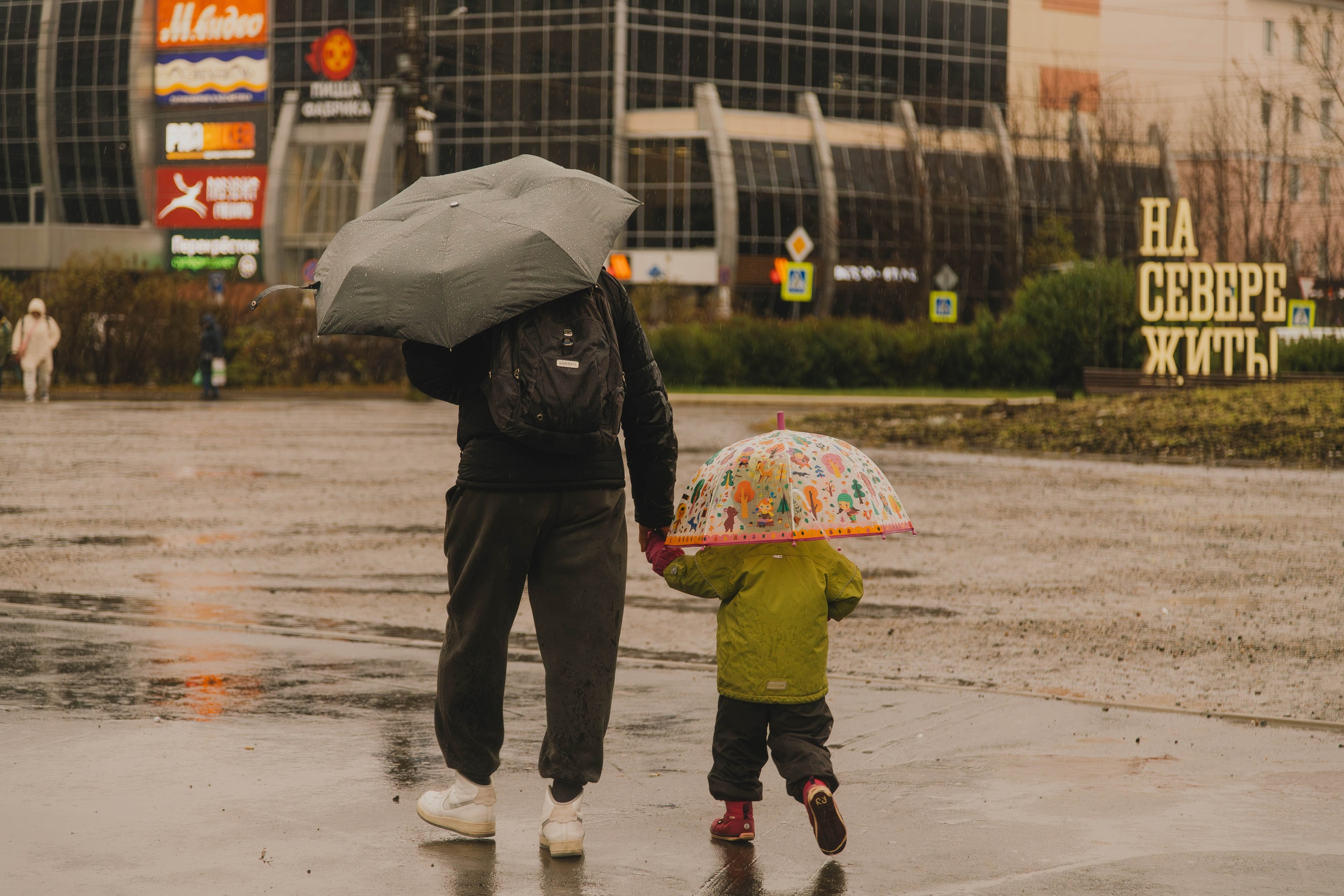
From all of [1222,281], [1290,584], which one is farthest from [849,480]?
[1222,281]

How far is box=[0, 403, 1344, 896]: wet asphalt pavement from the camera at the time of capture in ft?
14.4

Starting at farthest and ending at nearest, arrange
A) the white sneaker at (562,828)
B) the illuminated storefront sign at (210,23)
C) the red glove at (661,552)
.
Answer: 1. the illuminated storefront sign at (210,23)
2. the red glove at (661,552)
3. the white sneaker at (562,828)

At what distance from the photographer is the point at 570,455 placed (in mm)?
4422

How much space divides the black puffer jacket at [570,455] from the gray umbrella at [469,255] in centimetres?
13

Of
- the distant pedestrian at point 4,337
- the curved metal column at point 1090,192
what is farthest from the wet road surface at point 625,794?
the curved metal column at point 1090,192

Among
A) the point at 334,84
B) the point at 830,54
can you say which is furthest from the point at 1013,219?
the point at 334,84

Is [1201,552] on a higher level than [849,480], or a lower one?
lower

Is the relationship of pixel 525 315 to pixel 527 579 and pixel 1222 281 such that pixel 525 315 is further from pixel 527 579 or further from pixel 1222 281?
pixel 1222 281

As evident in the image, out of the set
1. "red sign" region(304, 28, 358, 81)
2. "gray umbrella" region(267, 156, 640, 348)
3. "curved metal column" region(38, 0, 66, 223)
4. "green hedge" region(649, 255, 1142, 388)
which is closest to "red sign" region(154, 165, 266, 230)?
"red sign" region(304, 28, 358, 81)

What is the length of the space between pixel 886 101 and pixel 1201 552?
62.3 m

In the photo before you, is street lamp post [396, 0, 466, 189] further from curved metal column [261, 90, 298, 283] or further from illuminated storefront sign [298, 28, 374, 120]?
curved metal column [261, 90, 298, 283]

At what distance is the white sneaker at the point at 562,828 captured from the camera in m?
4.51

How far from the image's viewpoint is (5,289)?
125 ft

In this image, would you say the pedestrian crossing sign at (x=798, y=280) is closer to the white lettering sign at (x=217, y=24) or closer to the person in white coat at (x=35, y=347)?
the person in white coat at (x=35, y=347)
